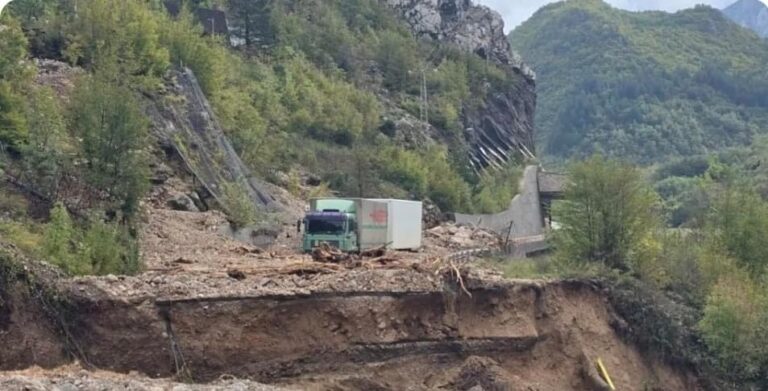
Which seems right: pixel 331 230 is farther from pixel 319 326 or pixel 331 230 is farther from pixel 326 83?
pixel 326 83

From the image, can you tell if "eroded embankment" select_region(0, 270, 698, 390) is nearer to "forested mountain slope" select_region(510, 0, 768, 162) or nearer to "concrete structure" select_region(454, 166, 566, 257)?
"concrete structure" select_region(454, 166, 566, 257)

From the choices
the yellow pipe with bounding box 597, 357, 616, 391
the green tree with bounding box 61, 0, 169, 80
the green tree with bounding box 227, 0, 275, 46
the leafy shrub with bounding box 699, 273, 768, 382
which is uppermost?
the green tree with bounding box 227, 0, 275, 46

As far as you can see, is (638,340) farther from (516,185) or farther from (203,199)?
(516,185)

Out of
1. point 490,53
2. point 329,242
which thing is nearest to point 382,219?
point 329,242

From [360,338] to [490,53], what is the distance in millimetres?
79425

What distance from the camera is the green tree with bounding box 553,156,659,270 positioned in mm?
38062

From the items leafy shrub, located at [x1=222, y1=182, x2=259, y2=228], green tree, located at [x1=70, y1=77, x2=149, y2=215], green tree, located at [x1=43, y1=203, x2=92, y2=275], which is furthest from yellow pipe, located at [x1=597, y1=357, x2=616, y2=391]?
green tree, located at [x1=43, y1=203, x2=92, y2=275]

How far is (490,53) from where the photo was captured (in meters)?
Answer: 102

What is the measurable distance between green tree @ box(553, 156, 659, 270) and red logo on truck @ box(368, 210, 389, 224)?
6.48 metres

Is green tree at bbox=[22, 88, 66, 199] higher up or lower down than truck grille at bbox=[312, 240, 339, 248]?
higher up

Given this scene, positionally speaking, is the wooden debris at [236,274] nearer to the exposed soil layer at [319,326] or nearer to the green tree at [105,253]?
the exposed soil layer at [319,326]

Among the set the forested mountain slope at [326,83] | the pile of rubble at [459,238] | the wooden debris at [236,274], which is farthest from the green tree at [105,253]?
the pile of rubble at [459,238]

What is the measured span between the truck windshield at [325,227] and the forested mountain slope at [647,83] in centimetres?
11130

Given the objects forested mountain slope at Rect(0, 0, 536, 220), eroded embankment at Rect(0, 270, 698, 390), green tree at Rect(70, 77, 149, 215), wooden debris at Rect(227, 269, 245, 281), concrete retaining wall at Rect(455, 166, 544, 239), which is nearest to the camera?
eroded embankment at Rect(0, 270, 698, 390)
